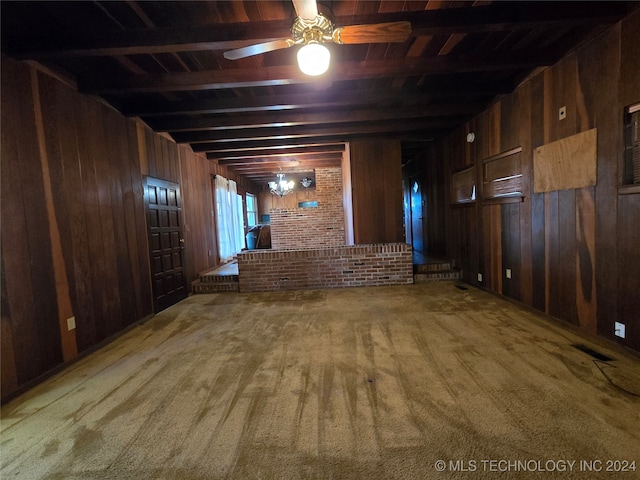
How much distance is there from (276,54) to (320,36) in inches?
41.1

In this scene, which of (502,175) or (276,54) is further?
(502,175)

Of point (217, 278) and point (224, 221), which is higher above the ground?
point (224, 221)

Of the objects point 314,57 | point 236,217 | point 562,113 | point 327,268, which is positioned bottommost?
point 327,268

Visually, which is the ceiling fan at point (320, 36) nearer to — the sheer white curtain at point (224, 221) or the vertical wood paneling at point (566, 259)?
the vertical wood paneling at point (566, 259)

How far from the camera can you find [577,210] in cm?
270

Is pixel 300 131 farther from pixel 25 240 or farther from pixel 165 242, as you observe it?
pixel 25 240

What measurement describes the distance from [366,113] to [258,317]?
3295 mm

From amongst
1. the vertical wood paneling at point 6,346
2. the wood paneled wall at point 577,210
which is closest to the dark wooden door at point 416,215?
the wood paneled wall at point 577,210

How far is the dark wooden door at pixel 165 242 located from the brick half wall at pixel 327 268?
1.01m

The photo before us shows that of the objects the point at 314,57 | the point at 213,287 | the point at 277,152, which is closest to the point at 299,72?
the point at 314,57

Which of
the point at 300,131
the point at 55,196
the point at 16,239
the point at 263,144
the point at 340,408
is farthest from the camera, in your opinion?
the point at 263,144

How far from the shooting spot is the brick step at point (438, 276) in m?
5.21

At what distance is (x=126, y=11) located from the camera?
85.6 inches

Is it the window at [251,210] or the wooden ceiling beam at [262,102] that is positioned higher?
the wooden ceiling beam at [262,102]
